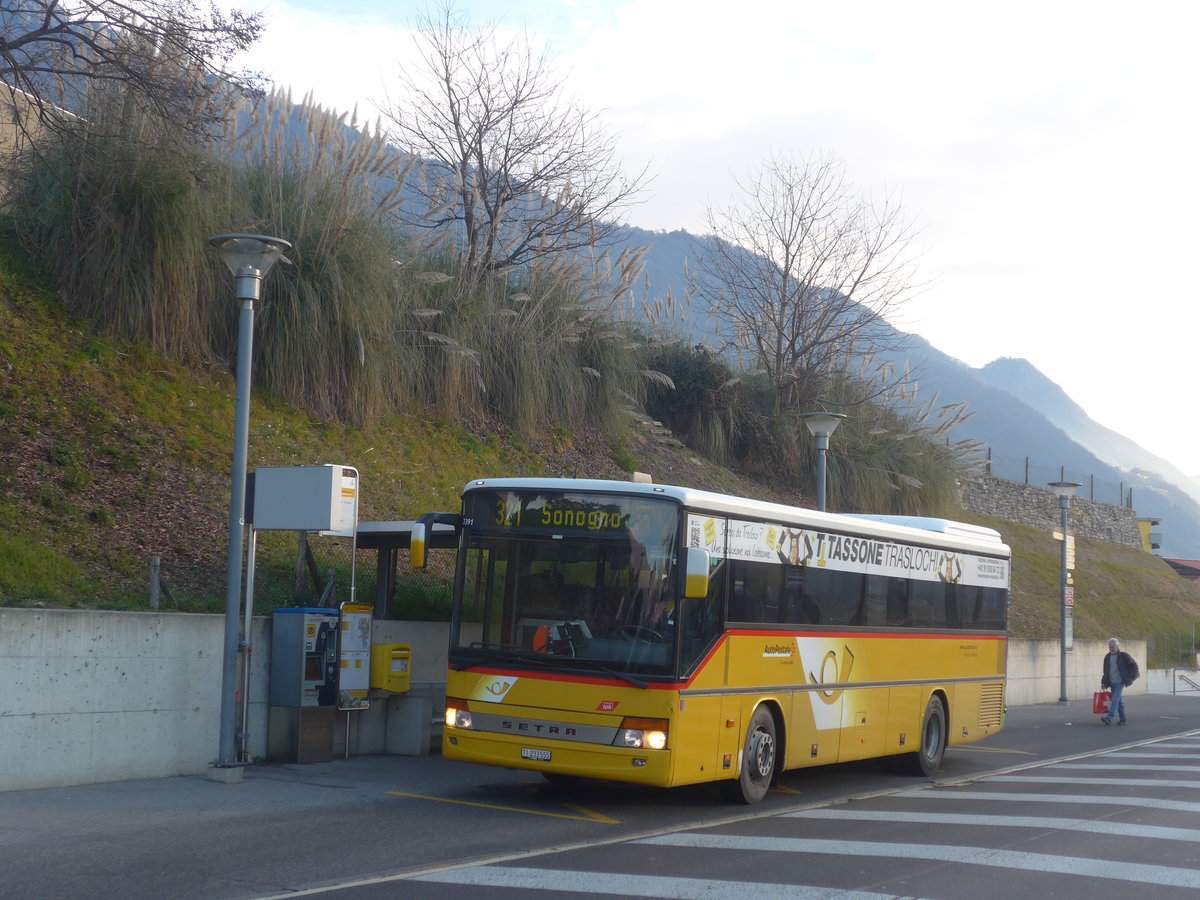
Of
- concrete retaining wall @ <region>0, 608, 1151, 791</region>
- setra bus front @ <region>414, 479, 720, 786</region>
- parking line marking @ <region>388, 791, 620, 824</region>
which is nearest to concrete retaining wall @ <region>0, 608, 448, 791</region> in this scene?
concrete retaining wall @ <region>0, 608, 1151, 791</region>

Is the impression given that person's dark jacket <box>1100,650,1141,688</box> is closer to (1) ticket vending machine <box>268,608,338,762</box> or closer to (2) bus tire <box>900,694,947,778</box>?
(2) bus tire <box>900,694,947,778</box>

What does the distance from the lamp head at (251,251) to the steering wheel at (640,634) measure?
476cm

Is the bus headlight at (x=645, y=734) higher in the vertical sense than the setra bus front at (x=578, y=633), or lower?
lower

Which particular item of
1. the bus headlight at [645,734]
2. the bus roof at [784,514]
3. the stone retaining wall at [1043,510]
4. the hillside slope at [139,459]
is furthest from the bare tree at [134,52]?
the stone retaining wall at [1043,510]

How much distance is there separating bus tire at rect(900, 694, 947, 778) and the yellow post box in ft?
19.6

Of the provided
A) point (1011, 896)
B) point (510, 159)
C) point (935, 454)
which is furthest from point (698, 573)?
point (935, 454)

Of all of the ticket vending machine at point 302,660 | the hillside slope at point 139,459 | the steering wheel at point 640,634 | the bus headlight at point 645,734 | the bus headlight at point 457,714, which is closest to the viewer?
the bus headlight at point 645,734

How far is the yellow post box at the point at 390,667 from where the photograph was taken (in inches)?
527

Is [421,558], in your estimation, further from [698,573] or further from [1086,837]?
[1086,837]

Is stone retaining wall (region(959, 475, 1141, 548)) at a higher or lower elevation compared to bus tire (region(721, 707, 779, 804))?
higher

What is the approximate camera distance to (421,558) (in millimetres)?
10789

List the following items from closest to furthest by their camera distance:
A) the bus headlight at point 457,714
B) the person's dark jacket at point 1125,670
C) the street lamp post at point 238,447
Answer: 1. the bus headlight at point 457,714
2. the street lamp post at point 238,447
3. the person's dark jacket at point 1125,670

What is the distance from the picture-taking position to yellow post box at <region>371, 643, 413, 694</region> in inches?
527

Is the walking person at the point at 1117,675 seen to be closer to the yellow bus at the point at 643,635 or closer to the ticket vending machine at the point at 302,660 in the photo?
the yellow bus at the point at 643,635
